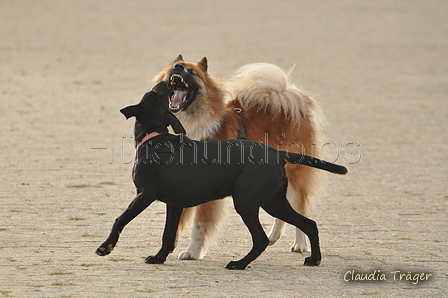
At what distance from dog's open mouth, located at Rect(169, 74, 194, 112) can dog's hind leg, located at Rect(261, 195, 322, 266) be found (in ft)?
5.29

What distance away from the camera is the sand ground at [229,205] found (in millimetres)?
5656

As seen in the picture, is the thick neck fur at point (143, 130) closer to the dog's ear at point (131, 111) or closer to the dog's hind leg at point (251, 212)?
the dog's ear at point (131, 111)

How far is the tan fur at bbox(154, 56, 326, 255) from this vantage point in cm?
698

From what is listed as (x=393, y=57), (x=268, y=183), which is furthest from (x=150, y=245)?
(x=393, y=57)

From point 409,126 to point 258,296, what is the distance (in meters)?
11.5

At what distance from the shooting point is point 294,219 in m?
6.07

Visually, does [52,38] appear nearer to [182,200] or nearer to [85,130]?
[85,130]

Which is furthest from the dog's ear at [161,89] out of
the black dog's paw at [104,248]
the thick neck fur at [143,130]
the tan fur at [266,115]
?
the black dog's paw at [104,248]

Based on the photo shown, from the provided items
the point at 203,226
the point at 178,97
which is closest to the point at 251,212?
the point at 203,226

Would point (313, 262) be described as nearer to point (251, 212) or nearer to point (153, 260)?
point (251, 212)

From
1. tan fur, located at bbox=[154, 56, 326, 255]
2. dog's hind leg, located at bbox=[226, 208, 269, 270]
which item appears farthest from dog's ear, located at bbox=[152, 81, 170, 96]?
dog's hind leg, located at bbox=[226, 208, 269, 270]

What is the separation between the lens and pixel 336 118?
16.4 metres

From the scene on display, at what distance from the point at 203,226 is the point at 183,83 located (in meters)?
1.55

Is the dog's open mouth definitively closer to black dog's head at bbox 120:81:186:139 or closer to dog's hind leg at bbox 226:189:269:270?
black dog's head at bbox 120:81:186:139
